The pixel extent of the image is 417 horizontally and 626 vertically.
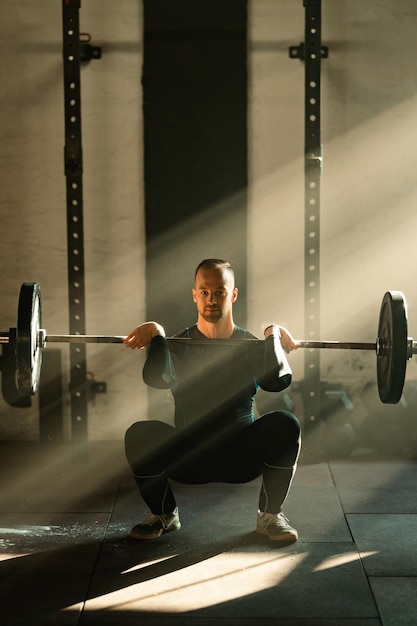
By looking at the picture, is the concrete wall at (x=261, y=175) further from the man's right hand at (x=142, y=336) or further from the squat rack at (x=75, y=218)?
the man's right hand at (x=142, y=336)

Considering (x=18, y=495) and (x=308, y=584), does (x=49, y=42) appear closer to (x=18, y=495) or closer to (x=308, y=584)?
(x=18, y=495)

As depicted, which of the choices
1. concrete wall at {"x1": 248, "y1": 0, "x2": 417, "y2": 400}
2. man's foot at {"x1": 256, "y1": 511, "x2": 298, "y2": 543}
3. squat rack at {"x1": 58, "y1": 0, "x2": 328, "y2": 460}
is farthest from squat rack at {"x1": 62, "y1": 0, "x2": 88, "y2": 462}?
man's foot at {"x1": 256, "y1": 511, "x2": 298, "y2": 543}

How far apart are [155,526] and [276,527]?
440 mm

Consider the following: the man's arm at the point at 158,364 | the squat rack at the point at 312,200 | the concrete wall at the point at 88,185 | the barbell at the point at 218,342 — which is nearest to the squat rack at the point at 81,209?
the squat rack at the point at 312,200

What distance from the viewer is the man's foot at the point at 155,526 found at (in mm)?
3047

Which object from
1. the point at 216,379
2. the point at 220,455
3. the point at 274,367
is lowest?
the point at 220,455

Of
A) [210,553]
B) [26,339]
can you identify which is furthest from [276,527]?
[26,339]

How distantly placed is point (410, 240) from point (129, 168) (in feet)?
4.91

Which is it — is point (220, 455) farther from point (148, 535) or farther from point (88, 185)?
point (88, 185)

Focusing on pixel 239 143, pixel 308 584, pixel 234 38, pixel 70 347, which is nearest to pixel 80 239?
pixel 70 347

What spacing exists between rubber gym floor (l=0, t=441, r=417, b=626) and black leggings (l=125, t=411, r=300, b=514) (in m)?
0.23

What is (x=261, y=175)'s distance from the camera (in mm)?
4309

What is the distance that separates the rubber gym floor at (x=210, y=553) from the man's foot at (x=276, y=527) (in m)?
0.03

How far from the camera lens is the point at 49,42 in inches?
167
